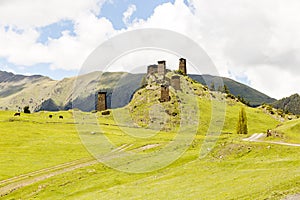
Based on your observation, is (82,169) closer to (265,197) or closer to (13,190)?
(13,190)

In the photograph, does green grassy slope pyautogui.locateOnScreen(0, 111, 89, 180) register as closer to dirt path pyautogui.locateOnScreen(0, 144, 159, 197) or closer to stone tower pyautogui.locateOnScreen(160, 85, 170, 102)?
dirt path pyautogui.locateOnScreen(0, 144, 159, 197)

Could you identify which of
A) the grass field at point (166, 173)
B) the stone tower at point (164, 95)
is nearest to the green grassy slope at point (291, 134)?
the grass field at point (166, 173)

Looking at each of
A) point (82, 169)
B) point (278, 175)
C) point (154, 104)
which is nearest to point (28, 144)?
point (82, 169)

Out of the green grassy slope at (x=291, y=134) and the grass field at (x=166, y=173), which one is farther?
the green grassy slope at (x=291, y=134)

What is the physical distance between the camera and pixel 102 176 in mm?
53719

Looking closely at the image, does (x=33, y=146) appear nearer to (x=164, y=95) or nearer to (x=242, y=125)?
(x=242, y=125)

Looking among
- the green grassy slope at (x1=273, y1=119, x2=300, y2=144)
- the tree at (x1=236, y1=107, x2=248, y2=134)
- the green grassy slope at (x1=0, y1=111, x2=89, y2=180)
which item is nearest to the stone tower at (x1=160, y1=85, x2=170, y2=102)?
the green grassy slope at (x1=0, y1=111, x2=89, y2=180)

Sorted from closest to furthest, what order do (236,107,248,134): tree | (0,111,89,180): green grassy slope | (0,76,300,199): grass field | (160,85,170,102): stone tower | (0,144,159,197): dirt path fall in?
1. (0,76,300,199): grass field
2. (0,144,159,197): dirt path
3. (0,111,89,180): green grassy slope
4. (236,107,248,134): tree
5. (160,85,170,102): stone tower

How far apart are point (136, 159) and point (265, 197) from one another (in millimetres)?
39314

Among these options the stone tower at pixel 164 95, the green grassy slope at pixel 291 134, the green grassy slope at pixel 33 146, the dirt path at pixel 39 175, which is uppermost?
the stone tower at pixel 164 95

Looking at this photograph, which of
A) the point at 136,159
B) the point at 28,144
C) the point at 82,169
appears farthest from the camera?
the point at 28,144

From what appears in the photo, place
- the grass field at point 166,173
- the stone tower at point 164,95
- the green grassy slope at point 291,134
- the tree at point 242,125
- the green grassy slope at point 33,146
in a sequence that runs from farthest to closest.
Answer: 1. the stone tower at point 164,95
2. the tree at point 242,125
3. the green grassy slope at point 33,146
4. the green grassy slope at point 291,134
5. the grass field at point 166,173

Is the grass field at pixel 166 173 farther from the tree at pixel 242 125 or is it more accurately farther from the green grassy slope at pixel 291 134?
the tree at pixel 242 125

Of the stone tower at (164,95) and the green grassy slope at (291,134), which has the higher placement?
the stone tower at (164,95)
